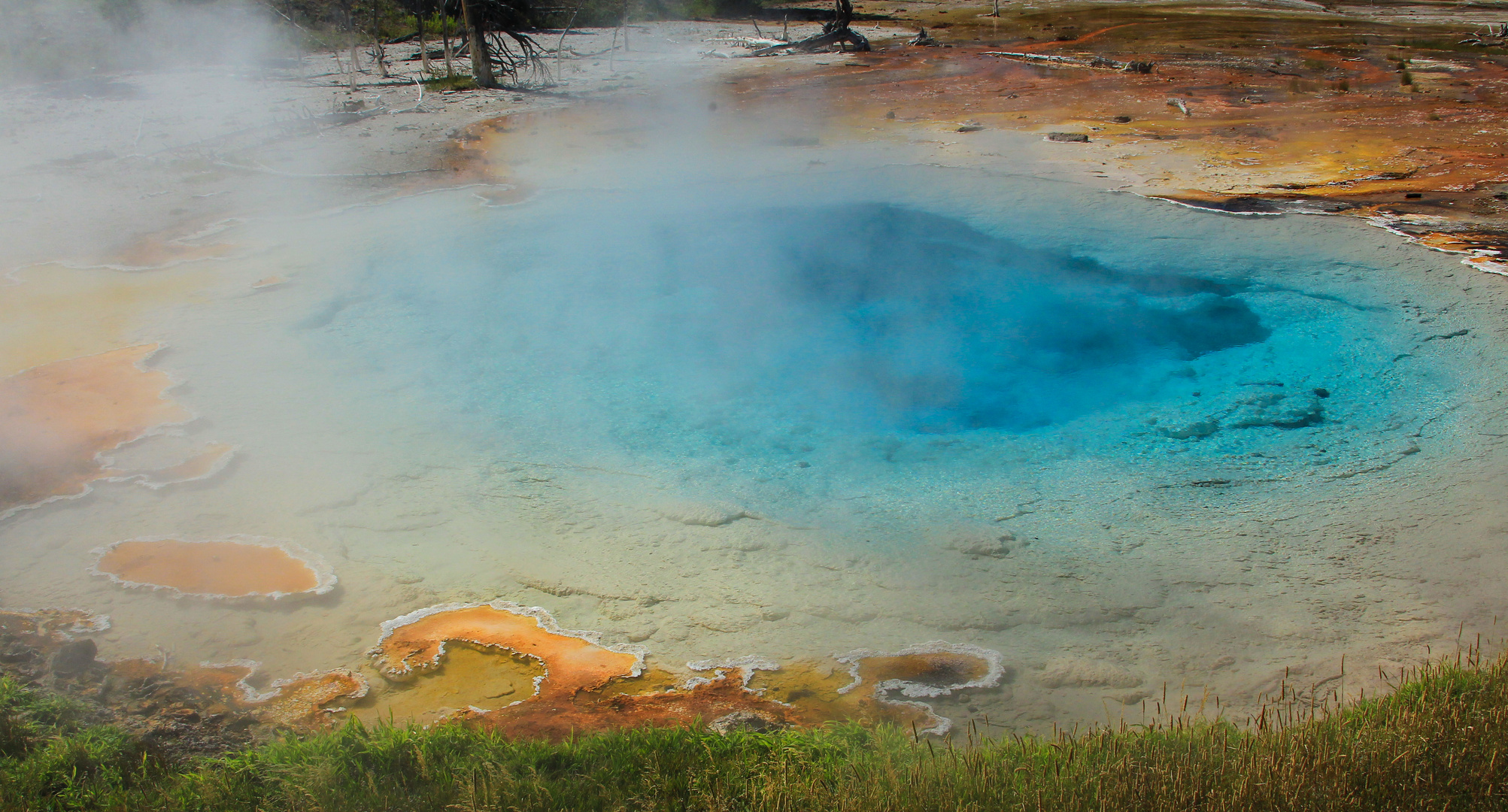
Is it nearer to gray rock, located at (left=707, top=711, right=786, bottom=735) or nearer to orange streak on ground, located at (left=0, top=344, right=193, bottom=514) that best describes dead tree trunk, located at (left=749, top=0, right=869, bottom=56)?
orange streak on ground, located at (left=0, top=344, right=193, bottom=514)

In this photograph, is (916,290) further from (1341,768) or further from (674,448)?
(1341,768)

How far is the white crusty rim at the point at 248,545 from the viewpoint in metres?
2.86

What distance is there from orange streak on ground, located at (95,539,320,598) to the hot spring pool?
0.09 m

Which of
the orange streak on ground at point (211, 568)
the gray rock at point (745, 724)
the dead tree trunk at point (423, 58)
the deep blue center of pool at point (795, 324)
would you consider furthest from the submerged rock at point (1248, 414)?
the dead tree trunk at point (423, 58)

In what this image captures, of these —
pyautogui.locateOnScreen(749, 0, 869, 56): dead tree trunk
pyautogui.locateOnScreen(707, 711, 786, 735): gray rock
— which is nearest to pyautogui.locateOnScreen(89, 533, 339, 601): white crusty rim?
pyautogui.locateOnScreen(707, 711, 786, 735): gray rock

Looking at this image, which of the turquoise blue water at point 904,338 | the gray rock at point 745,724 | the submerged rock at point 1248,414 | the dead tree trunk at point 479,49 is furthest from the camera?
the dead tree trunk at point 479,49

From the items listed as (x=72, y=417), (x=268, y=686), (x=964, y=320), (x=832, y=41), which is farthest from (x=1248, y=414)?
(x=832, y=41)

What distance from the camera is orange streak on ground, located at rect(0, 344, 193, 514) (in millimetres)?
3422

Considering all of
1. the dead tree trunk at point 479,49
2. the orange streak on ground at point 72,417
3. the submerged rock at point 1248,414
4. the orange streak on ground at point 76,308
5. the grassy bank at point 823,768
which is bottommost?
the grassy bank at point 823,768

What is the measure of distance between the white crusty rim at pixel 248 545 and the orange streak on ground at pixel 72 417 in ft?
1.55

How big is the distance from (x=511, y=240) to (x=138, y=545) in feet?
11.2

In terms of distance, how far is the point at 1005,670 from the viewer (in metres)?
2.50

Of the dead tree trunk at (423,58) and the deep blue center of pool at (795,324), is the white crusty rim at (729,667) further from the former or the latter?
the dead tree trunk at (423,58)

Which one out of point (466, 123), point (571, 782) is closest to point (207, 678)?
point (571, 782)
